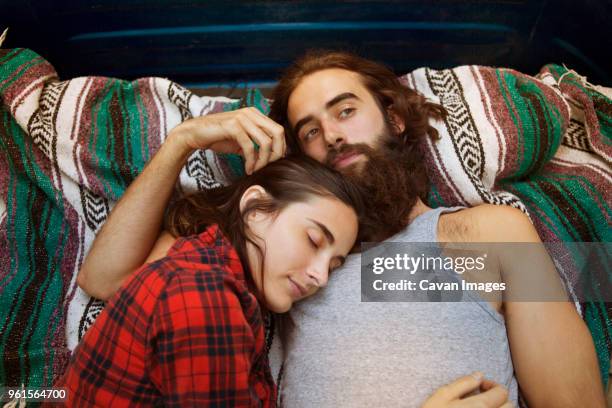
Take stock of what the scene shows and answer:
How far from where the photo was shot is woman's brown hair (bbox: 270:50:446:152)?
1.32 m

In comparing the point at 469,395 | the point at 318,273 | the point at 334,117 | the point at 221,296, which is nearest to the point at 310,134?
the point at 334,117

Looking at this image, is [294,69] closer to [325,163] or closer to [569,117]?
[325,163]

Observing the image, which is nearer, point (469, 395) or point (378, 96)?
point (469, 395)

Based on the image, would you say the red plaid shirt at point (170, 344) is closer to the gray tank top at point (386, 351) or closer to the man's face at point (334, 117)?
the gray tank top at point (386, 351)


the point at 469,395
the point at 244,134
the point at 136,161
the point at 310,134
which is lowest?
the point at 469,395

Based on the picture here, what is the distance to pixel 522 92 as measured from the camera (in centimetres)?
143

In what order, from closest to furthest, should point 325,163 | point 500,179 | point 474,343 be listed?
point 474,343 → point 325,163 → point 500,179

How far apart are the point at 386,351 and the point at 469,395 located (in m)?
0.17

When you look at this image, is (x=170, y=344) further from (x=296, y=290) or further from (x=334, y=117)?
(x=334, y=117)

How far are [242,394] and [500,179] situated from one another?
0.92 m

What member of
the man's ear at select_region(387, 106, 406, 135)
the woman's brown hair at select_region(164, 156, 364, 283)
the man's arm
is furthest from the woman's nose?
the man's ear at select_region(387, 106, 406, 135)

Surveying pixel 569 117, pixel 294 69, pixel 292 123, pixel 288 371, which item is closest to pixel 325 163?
pixel 292 123

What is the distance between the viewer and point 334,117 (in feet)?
3.97

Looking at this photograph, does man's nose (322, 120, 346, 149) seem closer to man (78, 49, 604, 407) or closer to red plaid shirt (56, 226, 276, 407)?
man (78, 49, 604, 407)
